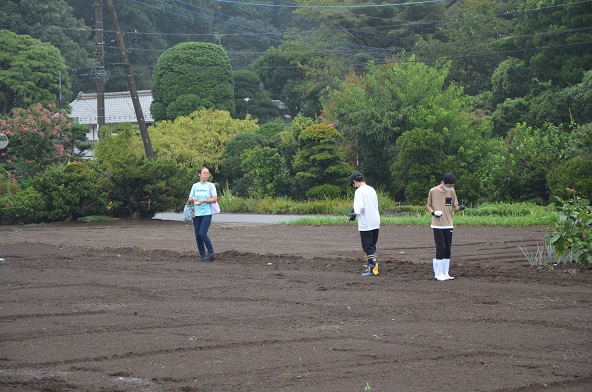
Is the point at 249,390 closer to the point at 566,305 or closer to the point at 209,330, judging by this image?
the point at 209,330

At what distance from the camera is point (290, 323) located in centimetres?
1004

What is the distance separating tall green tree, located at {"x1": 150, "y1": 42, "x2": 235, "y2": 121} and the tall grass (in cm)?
1724

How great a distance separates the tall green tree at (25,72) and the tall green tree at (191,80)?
6.95 meters

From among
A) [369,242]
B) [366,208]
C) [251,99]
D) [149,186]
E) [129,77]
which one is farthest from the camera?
[251,99]

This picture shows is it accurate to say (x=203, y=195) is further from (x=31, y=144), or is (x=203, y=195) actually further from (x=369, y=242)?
(x=31, y=144)

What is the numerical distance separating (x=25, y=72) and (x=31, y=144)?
548 inches

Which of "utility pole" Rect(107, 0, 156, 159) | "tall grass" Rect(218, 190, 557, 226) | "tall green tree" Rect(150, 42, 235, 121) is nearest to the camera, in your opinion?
"tall grass" Rect(218, 190, 557, 226)

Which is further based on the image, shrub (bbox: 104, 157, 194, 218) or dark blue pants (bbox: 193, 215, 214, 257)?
shrub (bbox: 104, 157, 194, 218)

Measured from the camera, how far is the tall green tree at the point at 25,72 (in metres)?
Answer: 48.8

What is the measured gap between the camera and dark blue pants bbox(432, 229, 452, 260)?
13312 mm

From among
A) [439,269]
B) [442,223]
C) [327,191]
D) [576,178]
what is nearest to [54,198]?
[327,191]

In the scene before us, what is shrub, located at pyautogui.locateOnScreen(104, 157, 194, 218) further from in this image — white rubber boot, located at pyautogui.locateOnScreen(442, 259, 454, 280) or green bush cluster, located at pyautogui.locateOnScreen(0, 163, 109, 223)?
white rubber boot, located at pyautogui.locateOnScreen(442, 259, 454, 280)

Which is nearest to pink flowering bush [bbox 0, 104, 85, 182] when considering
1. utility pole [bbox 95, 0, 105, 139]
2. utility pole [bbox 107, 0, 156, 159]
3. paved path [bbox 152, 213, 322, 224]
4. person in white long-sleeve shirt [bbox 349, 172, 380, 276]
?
utility pole [bbox 95, 0, 105, 139]

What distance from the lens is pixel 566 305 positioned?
35.9 ft
